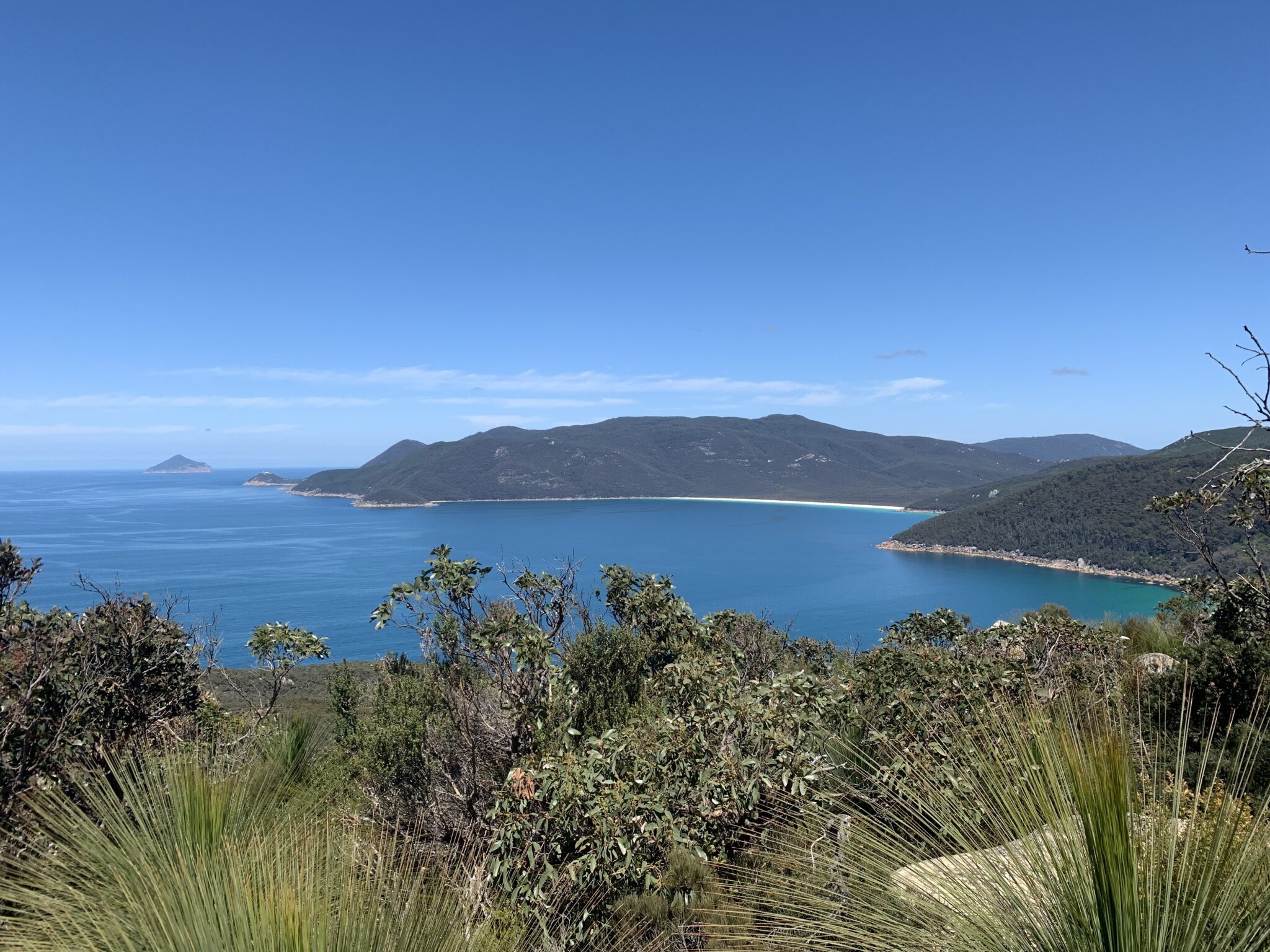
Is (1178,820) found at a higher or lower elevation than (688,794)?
higher

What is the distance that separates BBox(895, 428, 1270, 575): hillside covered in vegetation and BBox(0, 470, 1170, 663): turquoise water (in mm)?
6262

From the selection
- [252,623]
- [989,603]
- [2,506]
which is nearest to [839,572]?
[989,603]

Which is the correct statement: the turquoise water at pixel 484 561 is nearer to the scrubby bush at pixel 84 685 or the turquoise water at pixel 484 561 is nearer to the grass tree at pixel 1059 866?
the scrubby bush at pixel 84 685

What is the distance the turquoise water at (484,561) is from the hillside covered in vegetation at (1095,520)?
6.26 m

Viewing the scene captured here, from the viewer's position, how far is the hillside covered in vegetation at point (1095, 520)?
8281 centimetres

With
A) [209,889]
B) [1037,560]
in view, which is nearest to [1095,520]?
[1037,560]

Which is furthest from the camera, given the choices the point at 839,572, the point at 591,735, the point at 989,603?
the point at 839,572

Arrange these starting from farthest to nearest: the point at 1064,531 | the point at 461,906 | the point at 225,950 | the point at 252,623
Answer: the point at 1064,531 < the point at 252,623 < the point at 461,906 < the point at 225,950

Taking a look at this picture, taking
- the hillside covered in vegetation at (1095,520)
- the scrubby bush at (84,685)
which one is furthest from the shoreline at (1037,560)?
the scrubby bush at (84,685)

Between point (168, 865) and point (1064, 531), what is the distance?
118 metres

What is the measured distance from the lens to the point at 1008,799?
5.95 feet

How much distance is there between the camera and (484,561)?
7556cm

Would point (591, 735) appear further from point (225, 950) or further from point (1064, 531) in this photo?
point (1064, 531)

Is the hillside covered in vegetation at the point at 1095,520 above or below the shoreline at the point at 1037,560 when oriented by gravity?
above
